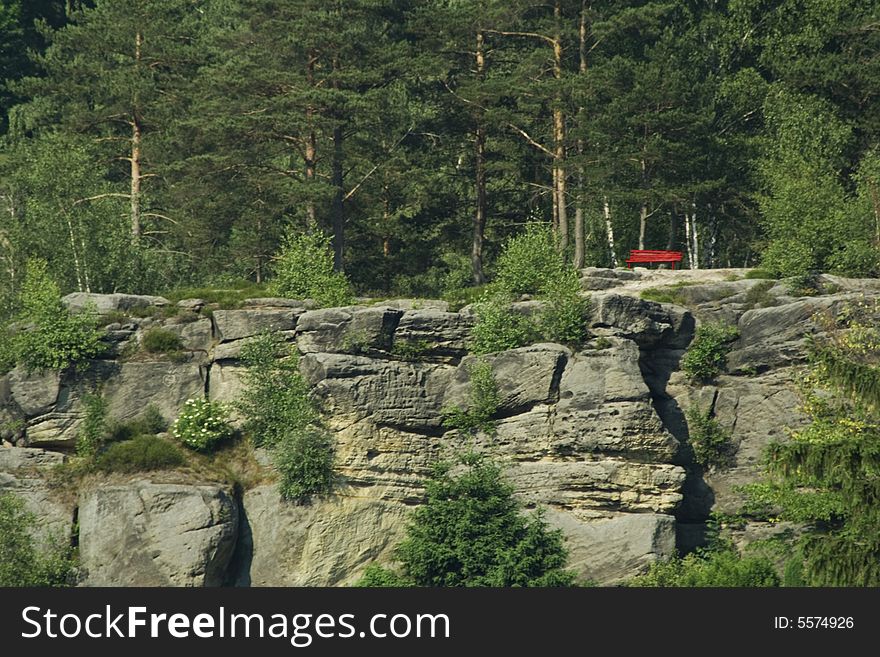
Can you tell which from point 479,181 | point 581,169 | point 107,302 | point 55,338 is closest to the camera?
point 55,338

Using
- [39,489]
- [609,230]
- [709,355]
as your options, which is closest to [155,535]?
[39,489]

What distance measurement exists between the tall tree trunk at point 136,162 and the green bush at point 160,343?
12103 mm

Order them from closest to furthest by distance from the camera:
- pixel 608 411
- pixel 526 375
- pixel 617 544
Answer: pixel 617 544 < pixel 608 411 < pixel 526 375

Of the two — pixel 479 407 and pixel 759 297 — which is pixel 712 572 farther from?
pixel 759 297

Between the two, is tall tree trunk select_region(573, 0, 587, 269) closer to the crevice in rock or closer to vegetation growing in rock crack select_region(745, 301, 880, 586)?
the crevice in rock

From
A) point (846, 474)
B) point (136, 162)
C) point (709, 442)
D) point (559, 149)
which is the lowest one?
point (709, 442)

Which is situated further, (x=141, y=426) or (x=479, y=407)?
(x=141, y=426)

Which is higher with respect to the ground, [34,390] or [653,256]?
[653,256]

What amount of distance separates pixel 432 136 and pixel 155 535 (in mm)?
26115

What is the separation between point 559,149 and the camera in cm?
6003

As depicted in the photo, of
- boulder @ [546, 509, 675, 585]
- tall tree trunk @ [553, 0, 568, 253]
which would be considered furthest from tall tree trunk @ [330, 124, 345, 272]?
boulder @ [546, 509, 675, 585]

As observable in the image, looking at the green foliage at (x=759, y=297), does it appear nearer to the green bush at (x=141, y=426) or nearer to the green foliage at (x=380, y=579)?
the green foliage at (x=380, y=579)

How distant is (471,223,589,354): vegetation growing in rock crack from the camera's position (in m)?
46.5

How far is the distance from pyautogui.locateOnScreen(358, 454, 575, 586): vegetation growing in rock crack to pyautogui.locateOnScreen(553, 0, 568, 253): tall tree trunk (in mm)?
17618
